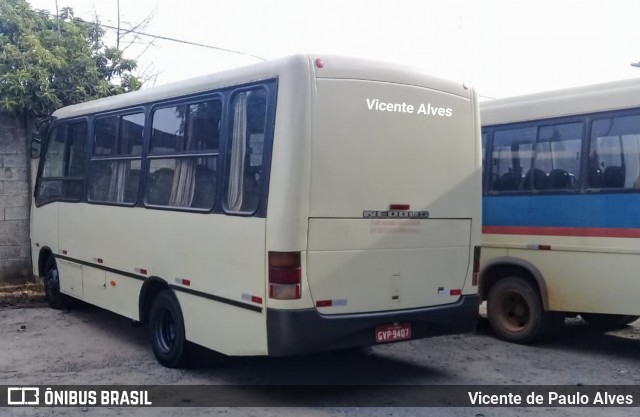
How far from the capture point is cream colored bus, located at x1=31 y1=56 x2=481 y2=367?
568 centimetres

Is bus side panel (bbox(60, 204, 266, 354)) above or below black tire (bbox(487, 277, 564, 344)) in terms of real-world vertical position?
above

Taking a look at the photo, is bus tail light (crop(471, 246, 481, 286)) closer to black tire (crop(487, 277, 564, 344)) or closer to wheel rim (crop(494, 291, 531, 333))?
black tire (crop(487, 277, 564, 344))

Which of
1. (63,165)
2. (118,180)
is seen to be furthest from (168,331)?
(63,165)

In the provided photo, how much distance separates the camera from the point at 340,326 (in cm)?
584

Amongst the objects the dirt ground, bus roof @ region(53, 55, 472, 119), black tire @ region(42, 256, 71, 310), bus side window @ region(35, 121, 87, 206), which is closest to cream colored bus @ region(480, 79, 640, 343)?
the dirt ground

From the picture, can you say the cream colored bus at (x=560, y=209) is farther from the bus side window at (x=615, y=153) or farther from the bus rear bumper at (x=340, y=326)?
the bus rear bumper at (x=340, y=326)

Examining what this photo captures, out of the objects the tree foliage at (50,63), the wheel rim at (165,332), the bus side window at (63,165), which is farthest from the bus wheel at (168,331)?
the tree foliage at (50,63)

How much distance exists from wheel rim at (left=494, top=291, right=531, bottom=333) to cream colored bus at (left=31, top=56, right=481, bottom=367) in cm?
195

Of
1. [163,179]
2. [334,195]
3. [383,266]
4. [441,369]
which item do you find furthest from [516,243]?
[163,179]

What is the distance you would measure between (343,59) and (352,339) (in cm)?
237

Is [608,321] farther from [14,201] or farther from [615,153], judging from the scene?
[14,201]

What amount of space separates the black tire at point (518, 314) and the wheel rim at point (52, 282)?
238 inches

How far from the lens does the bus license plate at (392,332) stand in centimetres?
611

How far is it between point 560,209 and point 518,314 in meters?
1.49
